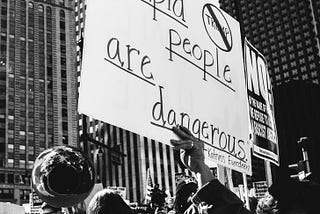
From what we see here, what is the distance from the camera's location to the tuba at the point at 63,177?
2.73 m

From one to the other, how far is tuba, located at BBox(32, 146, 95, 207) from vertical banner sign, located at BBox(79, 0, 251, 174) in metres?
0.60

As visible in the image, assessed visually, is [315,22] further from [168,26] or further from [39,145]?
[168,26]

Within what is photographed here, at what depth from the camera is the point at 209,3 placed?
3.57m

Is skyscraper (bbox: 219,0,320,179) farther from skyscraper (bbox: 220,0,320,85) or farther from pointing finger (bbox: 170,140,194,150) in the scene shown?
pointing finger (bbox: 170,140,194,150)

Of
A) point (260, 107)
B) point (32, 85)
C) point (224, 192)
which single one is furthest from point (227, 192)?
point (32, 85)

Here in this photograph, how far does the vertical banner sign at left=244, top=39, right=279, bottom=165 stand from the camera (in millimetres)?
4375

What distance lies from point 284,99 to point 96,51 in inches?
252

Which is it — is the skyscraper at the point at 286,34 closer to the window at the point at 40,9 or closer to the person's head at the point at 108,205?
the window at the point at 40,9

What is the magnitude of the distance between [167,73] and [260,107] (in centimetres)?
199

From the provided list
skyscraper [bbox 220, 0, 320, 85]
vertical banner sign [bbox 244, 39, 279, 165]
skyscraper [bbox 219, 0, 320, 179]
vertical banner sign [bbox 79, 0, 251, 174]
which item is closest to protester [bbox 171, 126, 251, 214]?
vertical banner sign [bbox 79, 0, 251, 174]

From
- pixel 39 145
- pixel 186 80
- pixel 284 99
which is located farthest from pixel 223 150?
pixel 39 145

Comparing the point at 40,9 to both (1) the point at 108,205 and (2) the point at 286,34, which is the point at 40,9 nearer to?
(2) the point at 286,34

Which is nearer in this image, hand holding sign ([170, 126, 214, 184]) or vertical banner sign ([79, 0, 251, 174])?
hand holding sign ([170, 126, 214, 184])

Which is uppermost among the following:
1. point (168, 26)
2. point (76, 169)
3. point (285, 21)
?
point (285, 21)
